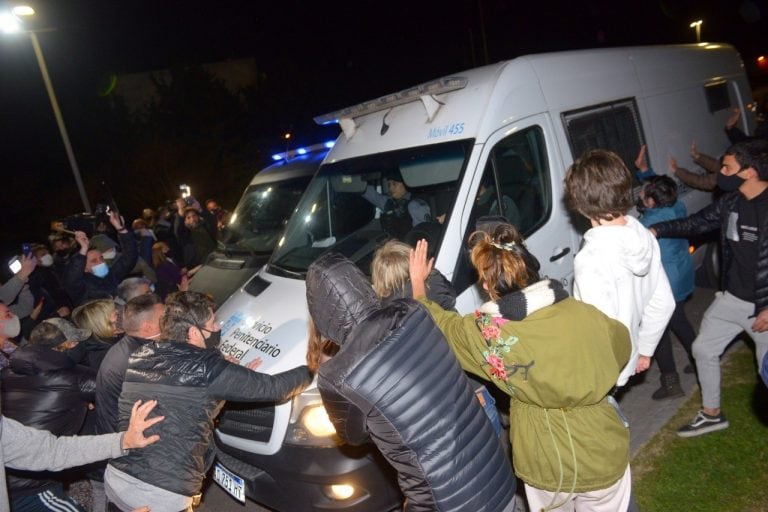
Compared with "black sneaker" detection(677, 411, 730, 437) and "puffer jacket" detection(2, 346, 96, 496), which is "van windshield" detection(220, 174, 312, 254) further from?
Result: "black sneaker" detection(677, 411, 730, 437)

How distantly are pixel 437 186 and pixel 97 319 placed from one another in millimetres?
2902

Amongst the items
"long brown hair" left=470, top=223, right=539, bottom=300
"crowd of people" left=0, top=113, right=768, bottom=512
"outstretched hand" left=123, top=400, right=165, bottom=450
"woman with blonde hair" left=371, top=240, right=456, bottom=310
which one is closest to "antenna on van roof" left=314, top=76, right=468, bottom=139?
"crowd of people" left=0, top=113, right=768, bottom=512

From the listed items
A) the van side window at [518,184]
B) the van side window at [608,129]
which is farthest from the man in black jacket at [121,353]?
the van side window at [608,129]

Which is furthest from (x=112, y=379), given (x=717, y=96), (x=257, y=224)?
(x=717, y=96)

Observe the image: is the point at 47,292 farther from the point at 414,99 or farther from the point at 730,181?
the point at 730,181

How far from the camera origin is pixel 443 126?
13.1ft

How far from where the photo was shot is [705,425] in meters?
3.64

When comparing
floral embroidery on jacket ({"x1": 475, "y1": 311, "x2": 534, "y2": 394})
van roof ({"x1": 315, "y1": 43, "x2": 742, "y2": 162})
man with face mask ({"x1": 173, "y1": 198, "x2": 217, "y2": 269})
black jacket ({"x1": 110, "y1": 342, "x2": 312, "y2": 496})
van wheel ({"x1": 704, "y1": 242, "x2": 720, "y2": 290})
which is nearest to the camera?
floral embroidery on jacket ({"x1": 475, "y1": 311, "x2": 534, "y2": 394})

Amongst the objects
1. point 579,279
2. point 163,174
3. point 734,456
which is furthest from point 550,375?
point 163,174

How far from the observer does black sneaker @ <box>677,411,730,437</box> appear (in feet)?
11.9

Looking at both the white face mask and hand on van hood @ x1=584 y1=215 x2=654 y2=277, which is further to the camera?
the white face mask

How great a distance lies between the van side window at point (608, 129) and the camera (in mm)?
4430

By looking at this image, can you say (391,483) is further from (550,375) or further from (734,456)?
(734,456)

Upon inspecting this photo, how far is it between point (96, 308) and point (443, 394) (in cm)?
326
